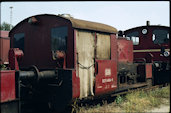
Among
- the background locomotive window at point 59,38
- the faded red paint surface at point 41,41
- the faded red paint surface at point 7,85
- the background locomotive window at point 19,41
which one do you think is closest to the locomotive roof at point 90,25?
the faded red paint surface at point 41,41

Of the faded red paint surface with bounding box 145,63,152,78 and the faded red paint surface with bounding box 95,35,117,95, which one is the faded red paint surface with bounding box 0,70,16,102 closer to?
the faded red paint surface with bounding box 95,35,117,95

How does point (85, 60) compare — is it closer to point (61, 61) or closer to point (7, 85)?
point (61, 61)

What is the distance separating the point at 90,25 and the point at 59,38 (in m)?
1.04

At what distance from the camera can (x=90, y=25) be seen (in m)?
6.57

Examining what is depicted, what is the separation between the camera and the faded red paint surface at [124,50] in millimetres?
8440

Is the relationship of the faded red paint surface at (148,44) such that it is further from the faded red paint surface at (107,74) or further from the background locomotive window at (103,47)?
the background locomotive window at (103,47)

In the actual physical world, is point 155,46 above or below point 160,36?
below

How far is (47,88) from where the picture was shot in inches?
244

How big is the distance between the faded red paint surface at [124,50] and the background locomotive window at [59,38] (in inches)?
112

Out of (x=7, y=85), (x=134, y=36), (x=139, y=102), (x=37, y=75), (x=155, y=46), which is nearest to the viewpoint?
(x=7, y=85)

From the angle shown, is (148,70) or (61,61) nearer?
(61,61)

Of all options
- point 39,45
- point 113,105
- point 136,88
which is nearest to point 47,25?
point 39,45

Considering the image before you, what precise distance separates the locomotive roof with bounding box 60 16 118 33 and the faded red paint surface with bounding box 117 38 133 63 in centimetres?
98

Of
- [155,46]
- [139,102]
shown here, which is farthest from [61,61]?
[155,46]
